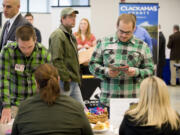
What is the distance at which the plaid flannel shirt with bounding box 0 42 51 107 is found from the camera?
8.98 feet

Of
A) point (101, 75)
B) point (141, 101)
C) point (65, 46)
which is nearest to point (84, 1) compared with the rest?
point (65, 46)

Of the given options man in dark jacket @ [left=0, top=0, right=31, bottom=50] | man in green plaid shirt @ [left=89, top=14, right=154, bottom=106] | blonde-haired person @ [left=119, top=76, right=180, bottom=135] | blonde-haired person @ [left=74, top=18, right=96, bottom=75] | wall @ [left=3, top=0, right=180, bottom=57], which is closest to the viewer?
blonde-haired person @ [left=119, top=76, right=180, bottom=135]

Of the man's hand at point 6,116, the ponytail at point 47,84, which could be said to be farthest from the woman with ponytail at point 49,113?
the man's hand at point 6,116

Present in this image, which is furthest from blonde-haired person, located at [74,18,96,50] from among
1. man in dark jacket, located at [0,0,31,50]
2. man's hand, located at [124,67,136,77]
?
man's hand, located at [124,67,136,77]

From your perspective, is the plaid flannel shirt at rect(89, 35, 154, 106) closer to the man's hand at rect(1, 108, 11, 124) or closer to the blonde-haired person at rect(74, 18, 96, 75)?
the man's hand at rect(1, 108, 11, 124)

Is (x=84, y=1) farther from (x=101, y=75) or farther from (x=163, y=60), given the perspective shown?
(x=101, y=75)

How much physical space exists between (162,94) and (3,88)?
1.36 meters

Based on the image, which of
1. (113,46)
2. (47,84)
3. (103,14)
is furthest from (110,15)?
(47,84)

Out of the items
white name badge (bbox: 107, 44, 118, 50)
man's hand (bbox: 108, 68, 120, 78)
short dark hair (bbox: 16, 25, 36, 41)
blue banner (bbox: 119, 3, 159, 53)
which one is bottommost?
man's hand (bbox: 108, 68, 120, 78)

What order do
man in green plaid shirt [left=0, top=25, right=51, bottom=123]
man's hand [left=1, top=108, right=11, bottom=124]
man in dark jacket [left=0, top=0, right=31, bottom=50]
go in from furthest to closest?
man in dark jacket [left=0, top=0, right=31, bottom=50]
man in green plaid shirt [left=0, top=25, right=51, bottom=123]
man's hand [left=1, top=108, right=11, bottom=124]

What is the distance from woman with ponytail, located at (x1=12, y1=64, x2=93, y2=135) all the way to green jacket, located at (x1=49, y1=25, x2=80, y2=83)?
1821 millimetres

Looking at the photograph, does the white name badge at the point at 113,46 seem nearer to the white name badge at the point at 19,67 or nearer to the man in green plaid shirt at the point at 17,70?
the man in green plaid shirt at the point at 17,70

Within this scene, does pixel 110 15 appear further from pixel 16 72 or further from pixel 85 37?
pixel 16 72

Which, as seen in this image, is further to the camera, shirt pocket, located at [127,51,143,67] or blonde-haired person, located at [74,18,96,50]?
blonde-haired person, located at [74,18,96,50]
